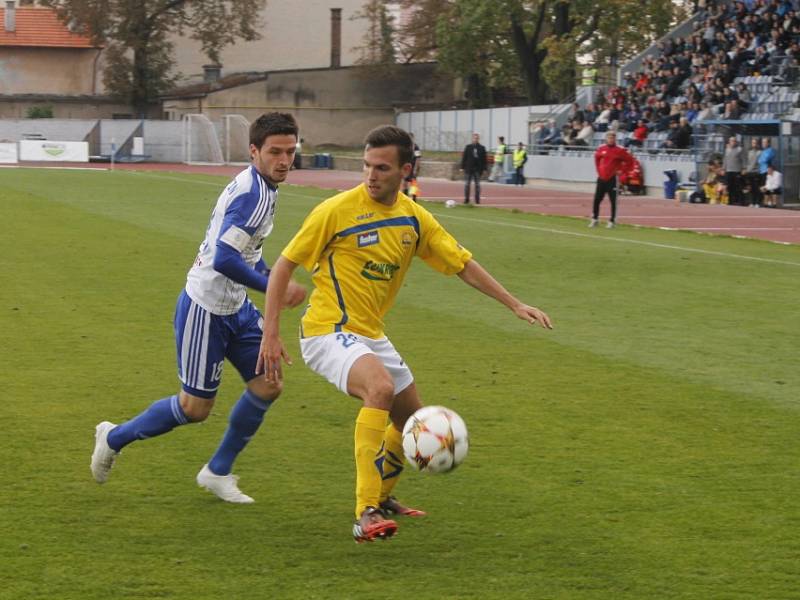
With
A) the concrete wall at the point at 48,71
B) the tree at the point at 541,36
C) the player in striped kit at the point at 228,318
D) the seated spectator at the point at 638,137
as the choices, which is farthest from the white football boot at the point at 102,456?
the concrete wall at the point at 48,71

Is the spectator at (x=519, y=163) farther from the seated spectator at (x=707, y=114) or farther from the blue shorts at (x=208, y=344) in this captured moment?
the blue shorts at (x=208, y=344)

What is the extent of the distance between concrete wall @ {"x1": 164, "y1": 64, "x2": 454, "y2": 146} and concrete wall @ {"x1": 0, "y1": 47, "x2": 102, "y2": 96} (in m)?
6.29

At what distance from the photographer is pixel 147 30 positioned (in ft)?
232

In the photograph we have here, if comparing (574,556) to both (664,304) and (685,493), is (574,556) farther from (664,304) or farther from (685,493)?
(664,304)

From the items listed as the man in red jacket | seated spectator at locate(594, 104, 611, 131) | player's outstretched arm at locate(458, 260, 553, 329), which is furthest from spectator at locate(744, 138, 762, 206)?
player's outstretched arm at locate(458, 260, 553, 329)

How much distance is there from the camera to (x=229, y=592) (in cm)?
518

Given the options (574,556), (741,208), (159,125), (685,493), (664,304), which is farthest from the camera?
(159,125)

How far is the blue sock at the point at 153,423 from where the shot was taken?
21.3ft

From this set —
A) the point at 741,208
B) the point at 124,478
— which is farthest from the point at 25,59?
the point at 124,478

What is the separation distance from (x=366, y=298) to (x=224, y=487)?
132cm

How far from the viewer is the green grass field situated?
18.0 feet

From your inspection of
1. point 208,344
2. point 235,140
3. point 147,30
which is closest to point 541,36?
point 235,140

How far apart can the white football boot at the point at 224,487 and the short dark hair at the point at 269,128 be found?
1645 mm

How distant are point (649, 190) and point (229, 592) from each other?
34760mm
